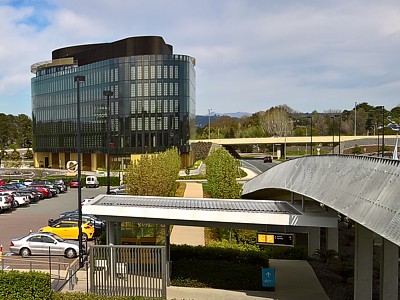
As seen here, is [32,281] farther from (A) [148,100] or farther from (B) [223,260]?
(A) [148,100]

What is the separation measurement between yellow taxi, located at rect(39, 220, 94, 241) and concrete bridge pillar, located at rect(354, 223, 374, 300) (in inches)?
593

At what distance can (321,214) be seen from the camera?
1647cm

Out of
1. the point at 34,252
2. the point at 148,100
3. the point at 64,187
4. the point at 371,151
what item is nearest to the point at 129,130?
the point at 148,100

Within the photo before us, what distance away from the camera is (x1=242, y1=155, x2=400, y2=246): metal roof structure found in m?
8.73

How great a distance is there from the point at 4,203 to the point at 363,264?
3012 centimetres

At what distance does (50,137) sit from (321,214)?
7681 cm

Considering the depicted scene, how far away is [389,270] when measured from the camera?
14445 mm

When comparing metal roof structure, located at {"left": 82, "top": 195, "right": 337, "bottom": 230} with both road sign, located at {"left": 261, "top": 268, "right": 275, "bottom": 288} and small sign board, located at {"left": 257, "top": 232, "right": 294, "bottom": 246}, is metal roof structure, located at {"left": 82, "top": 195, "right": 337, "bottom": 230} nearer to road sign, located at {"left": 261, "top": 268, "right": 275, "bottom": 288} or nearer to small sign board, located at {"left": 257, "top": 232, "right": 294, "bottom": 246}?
small sign board, located at {"left": 257, "top": 232, "right": 294, "bottom": 246}

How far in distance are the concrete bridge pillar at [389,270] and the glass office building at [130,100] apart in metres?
51.7

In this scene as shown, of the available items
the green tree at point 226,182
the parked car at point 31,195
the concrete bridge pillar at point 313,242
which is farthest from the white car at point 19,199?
the concrete bridge pillar at point 313,242

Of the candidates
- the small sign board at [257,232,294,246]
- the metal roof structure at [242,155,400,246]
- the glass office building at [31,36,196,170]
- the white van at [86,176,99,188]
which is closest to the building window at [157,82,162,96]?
the glass office building at [31,36,196,170]

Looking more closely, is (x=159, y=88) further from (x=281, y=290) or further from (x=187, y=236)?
(x=281, y=290)

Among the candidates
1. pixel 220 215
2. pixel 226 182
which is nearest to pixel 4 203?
pixel 226 182

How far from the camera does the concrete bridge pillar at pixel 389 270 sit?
47.2 ft
